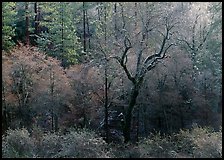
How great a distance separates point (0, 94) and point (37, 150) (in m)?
8.60

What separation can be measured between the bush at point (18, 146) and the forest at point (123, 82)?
0.17 meters

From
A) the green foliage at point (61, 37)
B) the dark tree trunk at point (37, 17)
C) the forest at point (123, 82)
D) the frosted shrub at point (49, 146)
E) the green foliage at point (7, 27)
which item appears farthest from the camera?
the dark tree trunk at point (37, 17)

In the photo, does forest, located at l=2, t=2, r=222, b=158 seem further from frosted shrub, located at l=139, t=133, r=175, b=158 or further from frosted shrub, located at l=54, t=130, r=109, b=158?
frosted shrub, located at l=54, t=130, r=109, b=158

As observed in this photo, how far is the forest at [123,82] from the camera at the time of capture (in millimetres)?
24503

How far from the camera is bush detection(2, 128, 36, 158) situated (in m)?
19.0

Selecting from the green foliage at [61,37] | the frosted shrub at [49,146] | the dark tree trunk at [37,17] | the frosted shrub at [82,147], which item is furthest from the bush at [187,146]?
the dark tree trunk at [37,17]

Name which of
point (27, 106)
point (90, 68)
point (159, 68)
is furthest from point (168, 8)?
point (27, 106)

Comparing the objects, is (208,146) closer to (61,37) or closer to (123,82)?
(123,82)

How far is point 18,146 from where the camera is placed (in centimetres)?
1988

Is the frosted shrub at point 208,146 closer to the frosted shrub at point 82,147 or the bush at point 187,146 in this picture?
the bush at point 187,146

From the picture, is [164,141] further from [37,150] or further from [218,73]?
[218,73]

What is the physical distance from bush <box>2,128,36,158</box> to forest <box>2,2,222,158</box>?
0.17m

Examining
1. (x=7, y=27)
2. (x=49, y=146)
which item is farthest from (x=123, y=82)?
(x=7, y=27)

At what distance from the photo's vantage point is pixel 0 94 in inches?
1072
